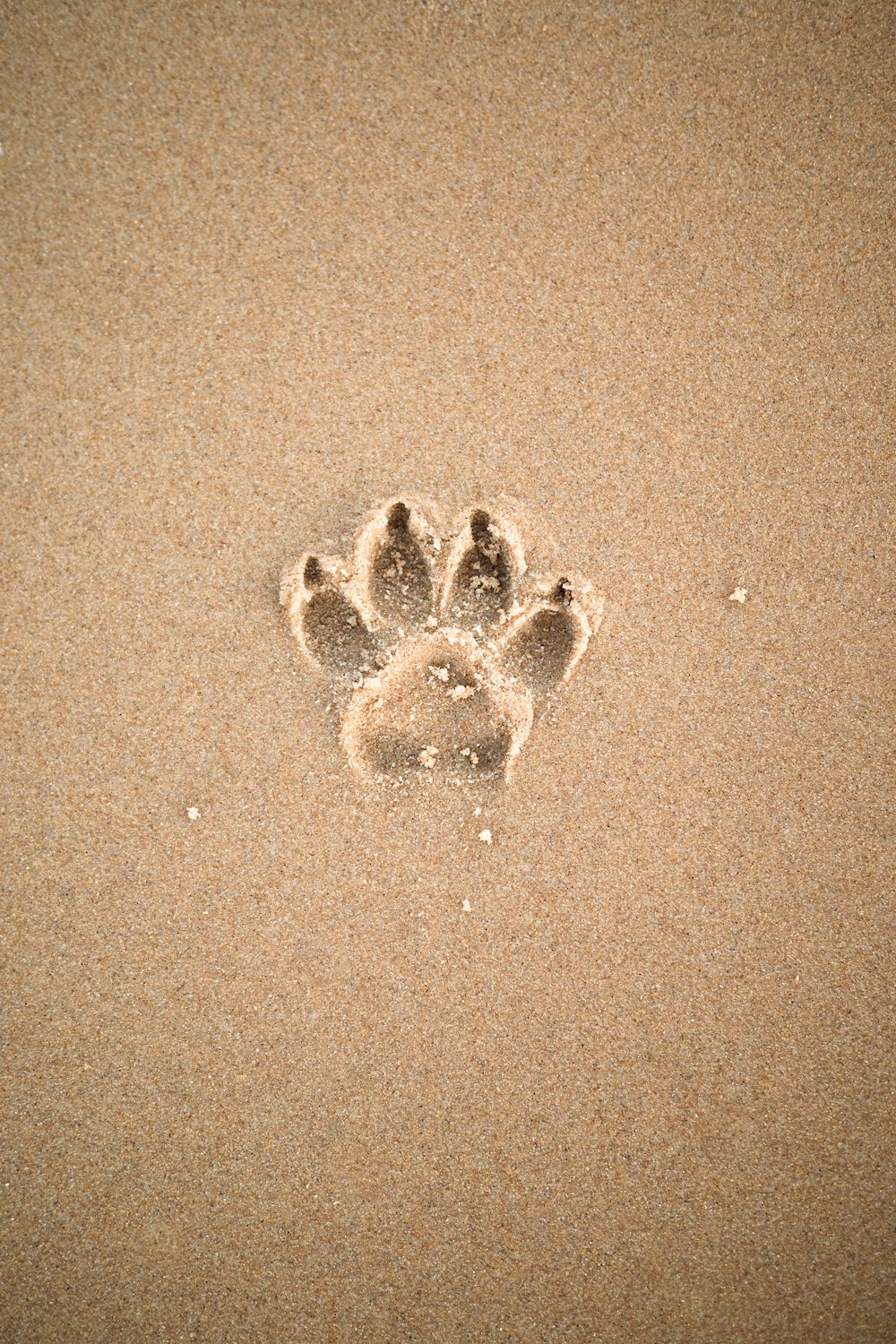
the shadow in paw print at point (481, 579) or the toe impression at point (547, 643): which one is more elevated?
the shadow in paw print at point (481, 579)

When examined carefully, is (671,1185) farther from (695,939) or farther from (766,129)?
(766,129)

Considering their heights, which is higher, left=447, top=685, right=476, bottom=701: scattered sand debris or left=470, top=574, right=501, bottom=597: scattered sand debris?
left=470, top=574, right=501, bottom=597: scattered sand debris

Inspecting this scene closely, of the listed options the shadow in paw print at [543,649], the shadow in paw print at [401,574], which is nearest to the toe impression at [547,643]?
the shadow in paw print at [543,649]

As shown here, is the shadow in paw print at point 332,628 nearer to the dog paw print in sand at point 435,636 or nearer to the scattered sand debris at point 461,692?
the dog paw print in sand at point 435,636

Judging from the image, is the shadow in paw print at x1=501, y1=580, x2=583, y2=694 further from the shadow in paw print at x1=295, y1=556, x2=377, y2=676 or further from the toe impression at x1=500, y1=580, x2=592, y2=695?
the shadow in paw print at x1=295, y1=556, x2=377, y2=676

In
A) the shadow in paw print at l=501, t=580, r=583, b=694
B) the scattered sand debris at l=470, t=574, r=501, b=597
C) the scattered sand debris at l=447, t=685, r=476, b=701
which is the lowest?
the scattered sand debris at l=447, t=685, r=476, b=701

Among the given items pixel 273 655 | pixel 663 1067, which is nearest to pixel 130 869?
pixel 273 655

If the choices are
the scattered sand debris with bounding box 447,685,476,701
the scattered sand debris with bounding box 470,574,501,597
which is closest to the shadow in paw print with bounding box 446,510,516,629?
the scattered sand debris with bounding box 470,574,501,597

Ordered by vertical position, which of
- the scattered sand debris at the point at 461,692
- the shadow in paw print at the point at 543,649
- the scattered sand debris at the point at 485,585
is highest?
the scattered sand debris at the point at 485,585
